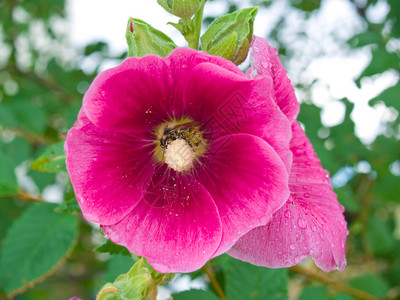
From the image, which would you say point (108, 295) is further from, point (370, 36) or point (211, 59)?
point (370, 36)

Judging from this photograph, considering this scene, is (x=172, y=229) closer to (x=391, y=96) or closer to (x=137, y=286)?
(x=137, y=286)

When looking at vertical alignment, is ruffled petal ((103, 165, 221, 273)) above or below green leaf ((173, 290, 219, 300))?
above

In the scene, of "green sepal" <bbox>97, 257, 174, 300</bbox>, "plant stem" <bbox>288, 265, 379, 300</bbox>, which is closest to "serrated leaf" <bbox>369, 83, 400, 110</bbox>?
"plant stem" <bbox>288, 265, 379, 300</bbox>

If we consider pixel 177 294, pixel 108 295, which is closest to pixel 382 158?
pixel 177 294

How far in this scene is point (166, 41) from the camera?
778mm

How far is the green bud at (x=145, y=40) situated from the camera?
0.74 m

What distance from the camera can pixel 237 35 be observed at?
0.76 metres

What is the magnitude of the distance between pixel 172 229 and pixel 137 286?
108mm

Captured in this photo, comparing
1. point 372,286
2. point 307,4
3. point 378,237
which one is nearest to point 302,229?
point 372,286

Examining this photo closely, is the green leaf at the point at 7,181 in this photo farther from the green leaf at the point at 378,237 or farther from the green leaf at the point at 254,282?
the green leaf at the point at 378,237

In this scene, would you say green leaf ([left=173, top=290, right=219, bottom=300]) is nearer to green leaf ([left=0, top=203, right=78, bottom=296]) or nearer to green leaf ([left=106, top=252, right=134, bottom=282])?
green leaf ([left=106, top=252, right=134, bottom=282])

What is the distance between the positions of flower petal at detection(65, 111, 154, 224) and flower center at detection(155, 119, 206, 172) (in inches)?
2.6

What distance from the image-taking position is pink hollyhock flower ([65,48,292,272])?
26.2 inches

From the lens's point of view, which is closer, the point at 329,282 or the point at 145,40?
the point at 145,40
